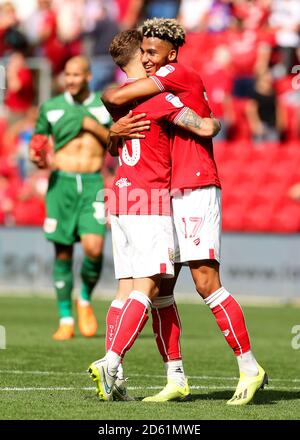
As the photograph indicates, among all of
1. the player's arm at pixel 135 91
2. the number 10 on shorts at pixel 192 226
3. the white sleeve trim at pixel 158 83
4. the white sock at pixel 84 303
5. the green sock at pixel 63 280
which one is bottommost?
the white sock at pixel 84 303

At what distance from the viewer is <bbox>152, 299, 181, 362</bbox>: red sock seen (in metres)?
7.05

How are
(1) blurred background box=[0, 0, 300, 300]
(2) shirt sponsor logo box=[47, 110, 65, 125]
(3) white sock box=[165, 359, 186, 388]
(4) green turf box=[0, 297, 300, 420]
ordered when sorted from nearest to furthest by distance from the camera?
(4) green turf box=[0, 297, 300, 420]
(3) white sock box=[165, 359, 186, 388]
(2) shirt sponsor logo box=[47, 110, 65, 125]
(1) blurred background box=[0, 0, 300, 300]

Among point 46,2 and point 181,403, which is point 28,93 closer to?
point 46,2

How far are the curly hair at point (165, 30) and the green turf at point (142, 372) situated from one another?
2095mm

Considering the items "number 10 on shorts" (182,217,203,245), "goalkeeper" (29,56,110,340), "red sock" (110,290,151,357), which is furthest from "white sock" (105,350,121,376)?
"goalkeeper" (29,56,110,340)

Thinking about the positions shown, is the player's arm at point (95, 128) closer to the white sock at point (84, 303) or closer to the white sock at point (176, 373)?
the white sock at point (84, 303)

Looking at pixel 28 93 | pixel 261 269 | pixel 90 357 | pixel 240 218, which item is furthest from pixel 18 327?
pixel 28 93

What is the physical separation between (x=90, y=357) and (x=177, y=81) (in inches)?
135

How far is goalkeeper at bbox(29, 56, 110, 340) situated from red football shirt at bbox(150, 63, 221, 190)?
4.71 metres

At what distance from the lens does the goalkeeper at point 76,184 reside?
1152 centimetres

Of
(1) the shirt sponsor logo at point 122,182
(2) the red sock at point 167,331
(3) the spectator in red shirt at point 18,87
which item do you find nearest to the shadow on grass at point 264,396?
(2) the red sock at point 167,331

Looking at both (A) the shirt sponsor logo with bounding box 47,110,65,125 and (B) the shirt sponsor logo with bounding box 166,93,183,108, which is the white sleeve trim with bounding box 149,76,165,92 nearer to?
(B) the shirt sponsor logo with bounding box 166,93,183,108

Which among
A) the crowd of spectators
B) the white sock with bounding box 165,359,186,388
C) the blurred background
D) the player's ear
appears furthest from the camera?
the crowd of spectators

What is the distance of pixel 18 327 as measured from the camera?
12430 mm
